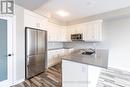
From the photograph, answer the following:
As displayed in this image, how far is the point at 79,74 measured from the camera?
2.02 metres

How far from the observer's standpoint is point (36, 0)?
280cm

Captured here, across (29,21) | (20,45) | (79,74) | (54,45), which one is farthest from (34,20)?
(79,74)

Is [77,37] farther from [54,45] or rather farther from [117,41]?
[117,41]

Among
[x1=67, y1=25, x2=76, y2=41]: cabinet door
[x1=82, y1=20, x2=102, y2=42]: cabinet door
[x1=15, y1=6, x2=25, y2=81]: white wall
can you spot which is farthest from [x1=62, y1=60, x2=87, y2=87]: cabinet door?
[x1=67, y1=25, x2=76, y2=41]: cabinet door

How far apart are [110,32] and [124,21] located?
74 centimetres

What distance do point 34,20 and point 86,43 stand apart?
306 cm

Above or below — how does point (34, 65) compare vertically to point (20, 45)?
below

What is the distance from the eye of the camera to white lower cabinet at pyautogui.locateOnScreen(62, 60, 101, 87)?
189 cm

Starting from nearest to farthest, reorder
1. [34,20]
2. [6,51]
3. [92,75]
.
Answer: [92,75] → [6,51] → [34,20]

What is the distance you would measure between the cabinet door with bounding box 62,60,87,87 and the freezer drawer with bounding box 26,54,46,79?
1677 mm

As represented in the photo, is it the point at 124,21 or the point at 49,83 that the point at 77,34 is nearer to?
the point at 124,21

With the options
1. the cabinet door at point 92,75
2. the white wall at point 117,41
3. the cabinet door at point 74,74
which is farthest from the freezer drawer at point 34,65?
the white wall at point 117,41

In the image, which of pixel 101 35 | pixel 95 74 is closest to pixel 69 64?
pixel 95 74

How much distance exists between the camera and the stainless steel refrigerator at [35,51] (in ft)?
11.3
